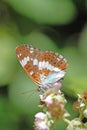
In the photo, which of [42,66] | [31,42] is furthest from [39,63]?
[31,42]

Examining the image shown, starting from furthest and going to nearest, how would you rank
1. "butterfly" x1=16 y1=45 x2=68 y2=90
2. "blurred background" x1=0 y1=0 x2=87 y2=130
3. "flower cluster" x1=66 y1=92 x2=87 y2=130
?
1. "blurred background" x1=0 y1=0 x2=87 y2=130
2. "butterfly" x1=16 y1=45 x2=68 y2=90
3. "flower cluster" x1=66 y1=92 x2=87 y2=130

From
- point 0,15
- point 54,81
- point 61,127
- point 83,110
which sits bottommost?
point 83,110

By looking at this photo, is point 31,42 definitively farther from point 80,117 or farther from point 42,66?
point 80,117

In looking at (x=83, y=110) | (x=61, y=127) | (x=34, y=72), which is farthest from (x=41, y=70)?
(x=61, y=127)

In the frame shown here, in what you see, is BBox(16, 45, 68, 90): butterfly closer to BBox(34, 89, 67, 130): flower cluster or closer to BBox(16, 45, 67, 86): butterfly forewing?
BBox(16, 45, 67, 86): butterfly forewing

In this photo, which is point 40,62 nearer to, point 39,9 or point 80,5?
point 39,9

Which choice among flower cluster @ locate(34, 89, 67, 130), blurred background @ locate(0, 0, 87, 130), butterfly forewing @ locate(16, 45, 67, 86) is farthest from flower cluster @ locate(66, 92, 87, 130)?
blurred background @ locate(0, 0, 87, 130)

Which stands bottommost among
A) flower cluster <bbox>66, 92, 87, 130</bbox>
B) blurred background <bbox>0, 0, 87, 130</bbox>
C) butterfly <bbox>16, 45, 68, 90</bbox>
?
flower cluster <bbox>66, 92, 87, 130</bbox>
